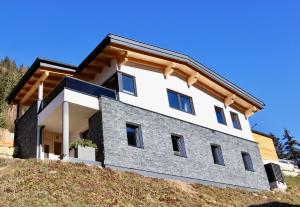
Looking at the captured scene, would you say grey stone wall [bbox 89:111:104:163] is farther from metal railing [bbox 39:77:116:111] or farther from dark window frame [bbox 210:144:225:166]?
dark window frame [bbox 210:144:225:166]

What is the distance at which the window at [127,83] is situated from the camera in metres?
21.8

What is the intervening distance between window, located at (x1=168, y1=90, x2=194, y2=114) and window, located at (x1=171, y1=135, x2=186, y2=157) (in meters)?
2.24

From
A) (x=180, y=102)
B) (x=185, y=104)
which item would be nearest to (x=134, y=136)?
(x=180, y=102)

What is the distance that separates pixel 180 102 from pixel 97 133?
7659 mm

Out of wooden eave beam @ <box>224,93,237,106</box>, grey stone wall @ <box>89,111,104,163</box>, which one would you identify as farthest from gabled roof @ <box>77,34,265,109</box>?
grey stone wall @ <box>89,111,104,163</box>

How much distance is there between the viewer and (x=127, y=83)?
22.3 m

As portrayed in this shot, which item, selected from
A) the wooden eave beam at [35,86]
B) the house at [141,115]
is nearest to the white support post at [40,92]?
the house at [141,115]

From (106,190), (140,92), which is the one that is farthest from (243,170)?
(106,190)

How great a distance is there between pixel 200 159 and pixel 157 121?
12.3ft

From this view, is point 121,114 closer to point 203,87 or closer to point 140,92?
point 140,92

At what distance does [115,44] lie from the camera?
69.4 feet

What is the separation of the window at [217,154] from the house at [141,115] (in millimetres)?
68

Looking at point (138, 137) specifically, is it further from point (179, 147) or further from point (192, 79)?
point (192, 79)

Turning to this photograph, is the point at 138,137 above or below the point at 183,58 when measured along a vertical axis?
below
